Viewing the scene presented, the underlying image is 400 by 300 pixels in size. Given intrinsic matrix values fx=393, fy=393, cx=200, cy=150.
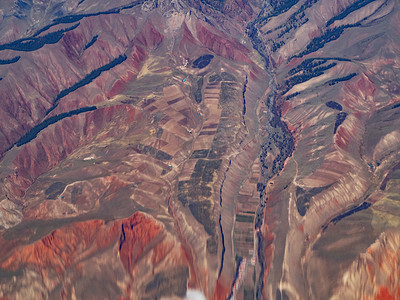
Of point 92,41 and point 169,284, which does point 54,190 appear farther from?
point 92,41

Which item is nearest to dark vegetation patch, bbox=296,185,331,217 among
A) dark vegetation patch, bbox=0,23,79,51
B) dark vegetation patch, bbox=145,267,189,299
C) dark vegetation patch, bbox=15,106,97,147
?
dark vegetation patch, bbox=145,267,189,299

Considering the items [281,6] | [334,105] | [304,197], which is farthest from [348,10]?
[304,197]

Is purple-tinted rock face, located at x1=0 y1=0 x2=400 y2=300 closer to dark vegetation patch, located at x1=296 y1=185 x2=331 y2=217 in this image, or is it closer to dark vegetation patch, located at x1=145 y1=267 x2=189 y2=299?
dark vegetation patch, located at x1=145 y1=267 x2=189 y2=299

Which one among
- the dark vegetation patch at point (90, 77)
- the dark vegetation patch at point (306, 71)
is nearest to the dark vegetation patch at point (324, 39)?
the dark vegetation patch at point (306, 71)

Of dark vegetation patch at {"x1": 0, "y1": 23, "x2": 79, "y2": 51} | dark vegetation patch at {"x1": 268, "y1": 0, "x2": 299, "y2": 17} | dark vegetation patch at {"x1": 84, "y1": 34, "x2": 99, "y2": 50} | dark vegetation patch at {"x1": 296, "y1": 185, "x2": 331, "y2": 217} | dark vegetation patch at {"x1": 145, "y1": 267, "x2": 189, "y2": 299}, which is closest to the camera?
dark vegetation patch at {"x1": 145, "y1": 267, "x2": 189, "y2": 299}

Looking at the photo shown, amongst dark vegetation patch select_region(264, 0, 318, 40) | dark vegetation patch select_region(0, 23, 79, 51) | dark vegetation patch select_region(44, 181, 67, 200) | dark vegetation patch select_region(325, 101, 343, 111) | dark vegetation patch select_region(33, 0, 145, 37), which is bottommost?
dark vegetation patch select_region(325, 101, 343, 111)

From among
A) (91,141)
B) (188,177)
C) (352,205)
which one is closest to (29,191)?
(91,141)
